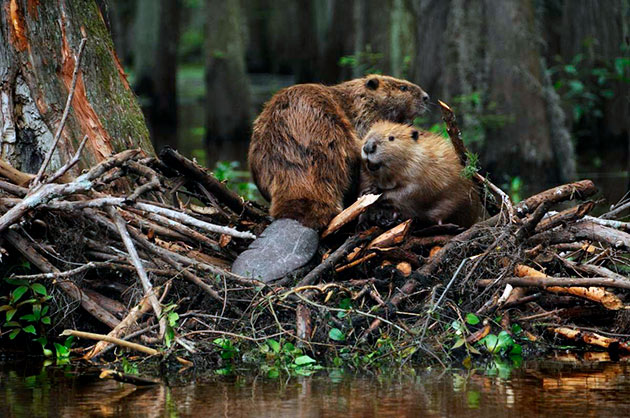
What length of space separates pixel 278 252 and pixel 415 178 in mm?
952

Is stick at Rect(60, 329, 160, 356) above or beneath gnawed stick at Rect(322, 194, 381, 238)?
beneath

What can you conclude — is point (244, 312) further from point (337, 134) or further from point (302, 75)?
point (302, 75)

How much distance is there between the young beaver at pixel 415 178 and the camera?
216 inches

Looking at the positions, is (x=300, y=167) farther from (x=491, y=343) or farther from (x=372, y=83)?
(x=491, y=343)

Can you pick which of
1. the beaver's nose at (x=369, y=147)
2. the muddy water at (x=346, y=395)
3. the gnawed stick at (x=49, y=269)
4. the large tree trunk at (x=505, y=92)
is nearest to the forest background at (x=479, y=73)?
the large tree trunk at (x=505, y=92)

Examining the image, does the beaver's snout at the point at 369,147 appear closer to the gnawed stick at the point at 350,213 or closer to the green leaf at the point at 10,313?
the gnawed stick at the point at 350,213

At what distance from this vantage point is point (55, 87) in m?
5.64

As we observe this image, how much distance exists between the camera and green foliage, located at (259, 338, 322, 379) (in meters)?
4.34

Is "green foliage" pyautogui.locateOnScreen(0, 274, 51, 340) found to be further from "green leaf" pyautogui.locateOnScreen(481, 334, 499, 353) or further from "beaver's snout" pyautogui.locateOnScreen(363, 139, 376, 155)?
"green leaf" pyautogui.locateOnScreen(481, 334, 499, 353)

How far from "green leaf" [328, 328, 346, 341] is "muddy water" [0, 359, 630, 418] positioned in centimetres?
33

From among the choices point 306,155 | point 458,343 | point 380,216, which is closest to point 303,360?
point 458,343

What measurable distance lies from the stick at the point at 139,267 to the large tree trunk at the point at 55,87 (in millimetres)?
1006

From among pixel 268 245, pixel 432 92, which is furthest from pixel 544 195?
pixel 432 92

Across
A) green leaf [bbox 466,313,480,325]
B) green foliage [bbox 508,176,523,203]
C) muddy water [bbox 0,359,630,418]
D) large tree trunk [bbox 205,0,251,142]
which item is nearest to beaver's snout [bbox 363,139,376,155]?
green leaf [bbox 466,313,480,325]
